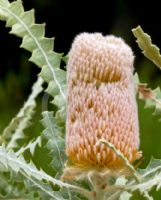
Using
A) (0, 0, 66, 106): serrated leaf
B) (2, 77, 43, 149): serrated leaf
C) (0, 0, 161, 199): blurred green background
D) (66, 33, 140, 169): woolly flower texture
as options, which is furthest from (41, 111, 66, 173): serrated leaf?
(0, 0, 161, 199): blurred green background

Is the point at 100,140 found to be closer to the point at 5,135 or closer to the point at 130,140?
the point at 130,140

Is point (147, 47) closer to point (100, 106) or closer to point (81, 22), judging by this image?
point (100, 106)

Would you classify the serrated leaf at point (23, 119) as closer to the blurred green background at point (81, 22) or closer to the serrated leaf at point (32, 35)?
the serrated leaf at point (32, 35)

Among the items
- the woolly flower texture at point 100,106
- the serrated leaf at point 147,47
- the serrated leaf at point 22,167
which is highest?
the serrated leaf at point 147,47

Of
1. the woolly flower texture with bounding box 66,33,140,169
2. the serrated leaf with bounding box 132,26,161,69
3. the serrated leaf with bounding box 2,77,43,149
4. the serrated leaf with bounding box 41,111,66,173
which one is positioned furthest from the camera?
the serrated leaf with bounding box 2,77,43,149

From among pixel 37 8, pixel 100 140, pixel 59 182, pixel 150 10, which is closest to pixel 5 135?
pixel 59 182

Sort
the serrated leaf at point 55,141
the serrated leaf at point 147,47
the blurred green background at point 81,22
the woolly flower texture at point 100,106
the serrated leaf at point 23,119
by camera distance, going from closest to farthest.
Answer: the woolly flower texture at point 100,106 < the serrated leaf at point 147,47 < the serrated leaf at point 55,141 < the serrated leaf at point 23,119 < the blurred green background at point 81,22

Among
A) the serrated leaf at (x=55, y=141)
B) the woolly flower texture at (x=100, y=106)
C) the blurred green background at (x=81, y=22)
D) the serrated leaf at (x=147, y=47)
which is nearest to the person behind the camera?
the woolly flower texture at (x=100, y=106)

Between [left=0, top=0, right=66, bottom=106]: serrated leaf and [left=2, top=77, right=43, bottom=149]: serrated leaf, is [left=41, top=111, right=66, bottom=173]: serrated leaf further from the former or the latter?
[left=2, top=77, right=43, bottom=149]: serrated leaf

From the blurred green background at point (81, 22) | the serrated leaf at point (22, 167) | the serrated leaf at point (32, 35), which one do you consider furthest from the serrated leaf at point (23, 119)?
the blurred green background at point (81, 22)
